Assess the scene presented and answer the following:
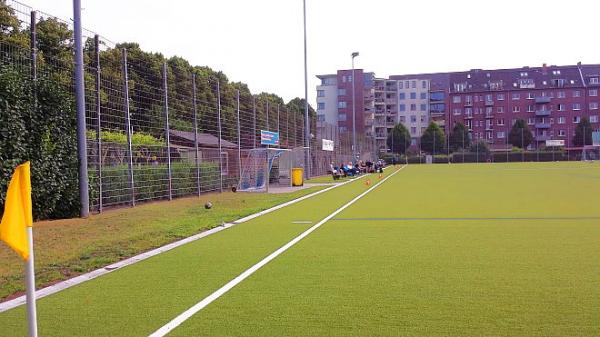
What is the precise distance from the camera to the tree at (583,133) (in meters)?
114

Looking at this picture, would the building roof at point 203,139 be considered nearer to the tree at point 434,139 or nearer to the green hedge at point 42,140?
the green hedge at point 42,140

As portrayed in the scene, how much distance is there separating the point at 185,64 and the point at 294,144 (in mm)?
25482

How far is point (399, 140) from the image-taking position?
118m

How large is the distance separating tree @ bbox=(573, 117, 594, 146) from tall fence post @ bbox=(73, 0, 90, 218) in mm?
116725

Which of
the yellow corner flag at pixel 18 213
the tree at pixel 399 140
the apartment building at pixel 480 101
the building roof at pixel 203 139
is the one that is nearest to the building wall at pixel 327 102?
the apartment building at pixel 480 101

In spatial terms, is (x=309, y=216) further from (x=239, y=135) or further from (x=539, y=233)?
(x=239, y=135)

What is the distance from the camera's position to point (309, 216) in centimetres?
1534

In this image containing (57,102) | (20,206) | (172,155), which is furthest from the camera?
(172,155)

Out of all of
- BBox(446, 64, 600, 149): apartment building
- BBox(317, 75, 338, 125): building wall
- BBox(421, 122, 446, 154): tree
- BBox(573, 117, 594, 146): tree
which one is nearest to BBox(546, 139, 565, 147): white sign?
BBox(573, 117, 594, 146): tree

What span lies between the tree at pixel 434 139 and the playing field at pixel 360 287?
10459cm

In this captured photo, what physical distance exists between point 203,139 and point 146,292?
69.0 ft

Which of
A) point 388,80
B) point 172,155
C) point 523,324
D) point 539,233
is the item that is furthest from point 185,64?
point 388,80

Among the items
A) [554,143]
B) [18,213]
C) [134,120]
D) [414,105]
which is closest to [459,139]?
[414,105]

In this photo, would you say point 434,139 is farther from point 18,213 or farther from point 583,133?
point 18,213
